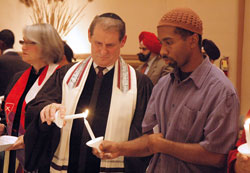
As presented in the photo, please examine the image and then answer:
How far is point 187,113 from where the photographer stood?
1.95 meters

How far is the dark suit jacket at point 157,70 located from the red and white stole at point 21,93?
1.89m

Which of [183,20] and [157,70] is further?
[157,70]

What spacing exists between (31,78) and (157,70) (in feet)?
6.82

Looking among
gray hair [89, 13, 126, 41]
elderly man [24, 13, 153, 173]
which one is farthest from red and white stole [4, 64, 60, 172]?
gray hair [89, 13, 126, 41]

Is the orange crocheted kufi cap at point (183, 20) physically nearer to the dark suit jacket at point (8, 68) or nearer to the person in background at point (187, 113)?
the person in background at point (187, 113)

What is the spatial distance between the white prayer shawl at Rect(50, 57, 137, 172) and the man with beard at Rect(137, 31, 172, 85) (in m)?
2.34

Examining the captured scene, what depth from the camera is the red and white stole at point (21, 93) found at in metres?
3.41

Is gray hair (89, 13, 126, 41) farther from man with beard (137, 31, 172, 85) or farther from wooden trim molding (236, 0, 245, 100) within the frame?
wooden trim molding (236, 0, 245, 100)

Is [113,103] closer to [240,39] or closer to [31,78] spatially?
[31,78]

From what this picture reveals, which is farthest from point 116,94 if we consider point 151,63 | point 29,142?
point 151,63

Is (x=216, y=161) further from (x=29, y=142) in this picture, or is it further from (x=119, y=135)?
(x=29, y=142)

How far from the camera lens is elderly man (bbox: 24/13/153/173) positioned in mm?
2578

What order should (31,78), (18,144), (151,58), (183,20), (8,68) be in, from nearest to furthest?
1. (183,20)
2. (18,144)
3. (31,78)
4. (8,68)
5. (151,58)

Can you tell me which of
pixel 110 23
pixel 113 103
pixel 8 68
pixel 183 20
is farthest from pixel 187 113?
pixel 8 68
